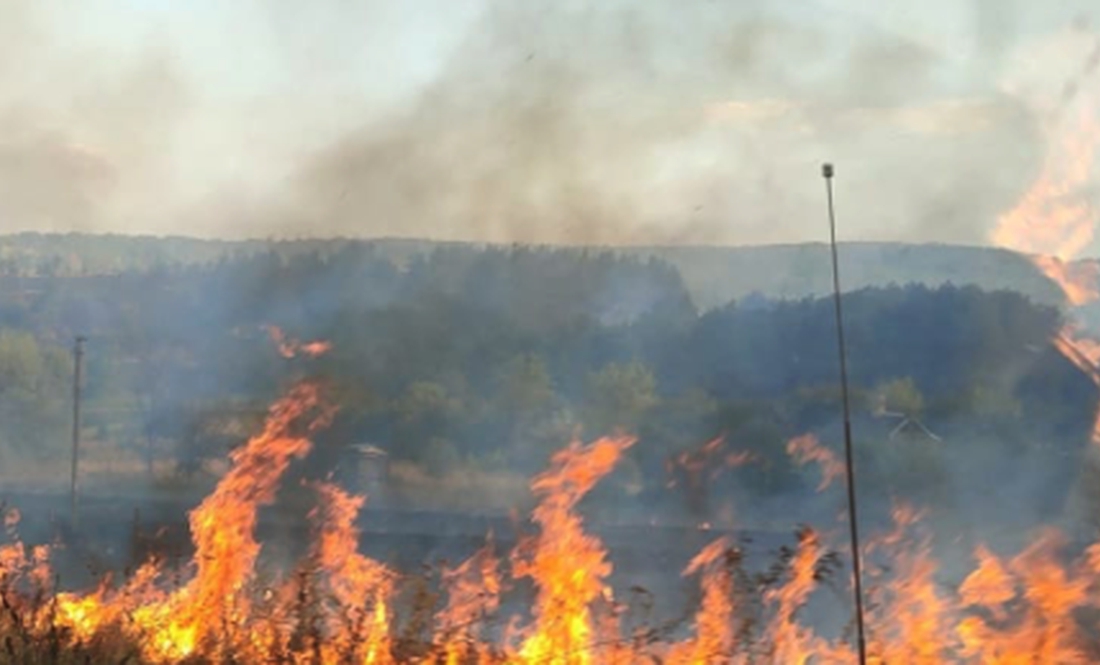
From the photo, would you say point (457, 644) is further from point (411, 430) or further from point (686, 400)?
point (411, 430)

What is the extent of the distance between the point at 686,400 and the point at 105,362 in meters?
16.7

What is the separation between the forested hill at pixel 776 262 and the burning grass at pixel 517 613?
4.53 metres

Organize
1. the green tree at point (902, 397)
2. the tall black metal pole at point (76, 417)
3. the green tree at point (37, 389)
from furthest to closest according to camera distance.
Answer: the green tree at point (37, 389)
the tall black metal pole at point (76, 417)
the green tree at point (902, 397)

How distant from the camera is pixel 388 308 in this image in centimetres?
2164

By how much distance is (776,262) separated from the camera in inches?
808

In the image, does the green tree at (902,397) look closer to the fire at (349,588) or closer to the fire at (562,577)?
the fire at (562,577)

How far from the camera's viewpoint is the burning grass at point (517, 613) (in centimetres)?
788

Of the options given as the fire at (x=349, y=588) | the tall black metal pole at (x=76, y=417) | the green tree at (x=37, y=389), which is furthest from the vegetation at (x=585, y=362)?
the green tree at (x=37, y=389)

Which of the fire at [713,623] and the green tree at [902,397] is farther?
Result: the green tree at [902,397]

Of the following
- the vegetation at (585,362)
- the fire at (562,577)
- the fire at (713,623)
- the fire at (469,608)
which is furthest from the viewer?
the vegetation at (585,362)

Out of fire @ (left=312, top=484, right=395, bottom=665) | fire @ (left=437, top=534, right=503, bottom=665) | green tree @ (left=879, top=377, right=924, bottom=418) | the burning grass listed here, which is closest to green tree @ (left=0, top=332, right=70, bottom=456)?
fire @ (left=312, top=484, right=395, bottom=665)

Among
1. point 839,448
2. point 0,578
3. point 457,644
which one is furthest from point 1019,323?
point 0,578

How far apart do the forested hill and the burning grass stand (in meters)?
4.53

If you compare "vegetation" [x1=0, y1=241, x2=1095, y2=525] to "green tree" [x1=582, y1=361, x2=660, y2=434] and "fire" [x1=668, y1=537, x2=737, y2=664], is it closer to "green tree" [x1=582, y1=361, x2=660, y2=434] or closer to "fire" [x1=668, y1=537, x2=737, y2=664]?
"green tree" [x1=582, y1=361, x2=660, y2=434]
